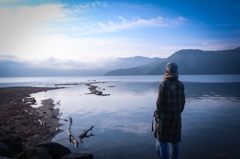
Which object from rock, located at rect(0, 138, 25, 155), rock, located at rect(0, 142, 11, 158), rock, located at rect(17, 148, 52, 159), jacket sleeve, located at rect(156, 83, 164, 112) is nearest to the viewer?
jacket sleeve, located at rect(156, 83, 164, 112)

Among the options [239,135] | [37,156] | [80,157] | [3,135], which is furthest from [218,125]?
[3,135]

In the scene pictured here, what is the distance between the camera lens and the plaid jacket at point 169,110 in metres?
6.18

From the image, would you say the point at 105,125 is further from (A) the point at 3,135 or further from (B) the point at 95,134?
(A) the point at 3,135

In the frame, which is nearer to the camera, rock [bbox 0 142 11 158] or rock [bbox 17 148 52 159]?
rock [bbox 17 148 52 159]

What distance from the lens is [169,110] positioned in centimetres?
628

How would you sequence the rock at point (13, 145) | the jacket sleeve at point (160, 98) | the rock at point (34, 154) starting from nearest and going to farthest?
1. the jacket sleeve at point (160, 98)
2. the rock at point (34, 154)
3. the rock at point (13, 145)

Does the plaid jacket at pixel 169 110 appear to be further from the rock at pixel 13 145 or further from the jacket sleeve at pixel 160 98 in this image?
the rock at pixel 13 145

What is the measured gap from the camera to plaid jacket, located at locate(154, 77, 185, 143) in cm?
618

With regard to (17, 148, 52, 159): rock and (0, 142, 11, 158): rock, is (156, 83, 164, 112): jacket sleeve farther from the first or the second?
(0, 142, 11, 158): rock

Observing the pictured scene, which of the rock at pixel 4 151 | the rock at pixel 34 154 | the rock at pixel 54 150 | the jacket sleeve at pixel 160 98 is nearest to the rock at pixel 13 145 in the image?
the rock at pixel 4 151

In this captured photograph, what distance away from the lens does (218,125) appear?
19.3 meters

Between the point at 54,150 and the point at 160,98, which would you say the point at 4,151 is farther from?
the point at 160,98

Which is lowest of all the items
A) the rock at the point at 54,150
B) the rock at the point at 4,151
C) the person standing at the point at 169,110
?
the rock at the point at 54,150

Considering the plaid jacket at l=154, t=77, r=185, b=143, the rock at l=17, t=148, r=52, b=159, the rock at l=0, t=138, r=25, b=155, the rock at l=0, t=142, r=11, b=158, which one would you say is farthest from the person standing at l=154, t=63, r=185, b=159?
the rock at l=0, t=138, r=25, b=155
